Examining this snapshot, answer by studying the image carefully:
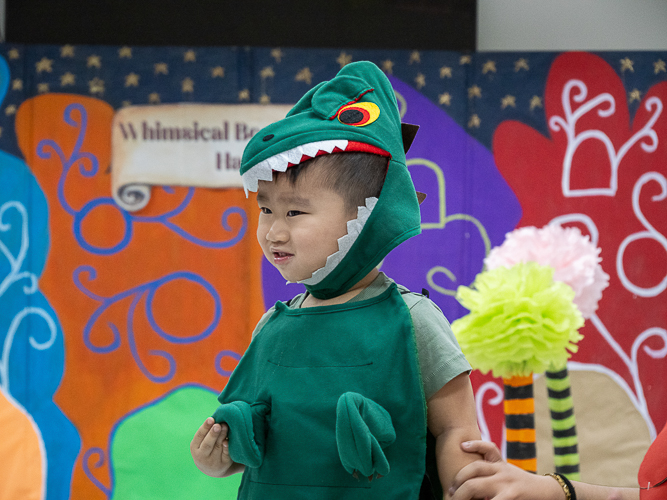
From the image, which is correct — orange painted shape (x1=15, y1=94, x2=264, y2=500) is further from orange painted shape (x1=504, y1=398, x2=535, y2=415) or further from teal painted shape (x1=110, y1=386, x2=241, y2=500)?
orange painted shape (x1=504, y1=398, x2=535, y2=415)

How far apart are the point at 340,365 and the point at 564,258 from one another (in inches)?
31.0

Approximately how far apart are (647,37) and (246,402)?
7.38 feet

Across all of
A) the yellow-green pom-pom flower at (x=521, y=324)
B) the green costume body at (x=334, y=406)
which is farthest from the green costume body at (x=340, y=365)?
the yellow-green pom-pom flower at (x=521, y=324)

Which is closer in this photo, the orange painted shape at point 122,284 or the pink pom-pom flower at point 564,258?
the pink pom-pom flower at point 564,258

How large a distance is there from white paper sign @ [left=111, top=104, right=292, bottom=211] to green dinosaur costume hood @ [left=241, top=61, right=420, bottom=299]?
4.83 feet

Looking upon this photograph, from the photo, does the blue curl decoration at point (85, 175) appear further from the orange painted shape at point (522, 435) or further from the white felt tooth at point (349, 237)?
the white felt tooth at point (349, 237)

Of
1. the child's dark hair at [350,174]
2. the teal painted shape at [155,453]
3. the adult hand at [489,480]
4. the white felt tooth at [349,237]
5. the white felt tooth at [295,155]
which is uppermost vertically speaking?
the white felt tooth at [295,155]

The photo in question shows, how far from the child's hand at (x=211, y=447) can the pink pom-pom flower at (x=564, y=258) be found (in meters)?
0.79

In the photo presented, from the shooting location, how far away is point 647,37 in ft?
7.74

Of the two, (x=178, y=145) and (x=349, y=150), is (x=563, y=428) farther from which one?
(x=178, y=145)

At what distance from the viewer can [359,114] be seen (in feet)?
2.71

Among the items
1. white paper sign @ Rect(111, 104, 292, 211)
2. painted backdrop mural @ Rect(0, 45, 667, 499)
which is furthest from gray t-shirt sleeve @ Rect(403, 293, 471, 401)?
white paper sign @ Rect(111, 104, 292, 211)

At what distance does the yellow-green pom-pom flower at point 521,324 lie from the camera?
119cm

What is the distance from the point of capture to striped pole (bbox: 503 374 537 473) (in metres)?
1.25
